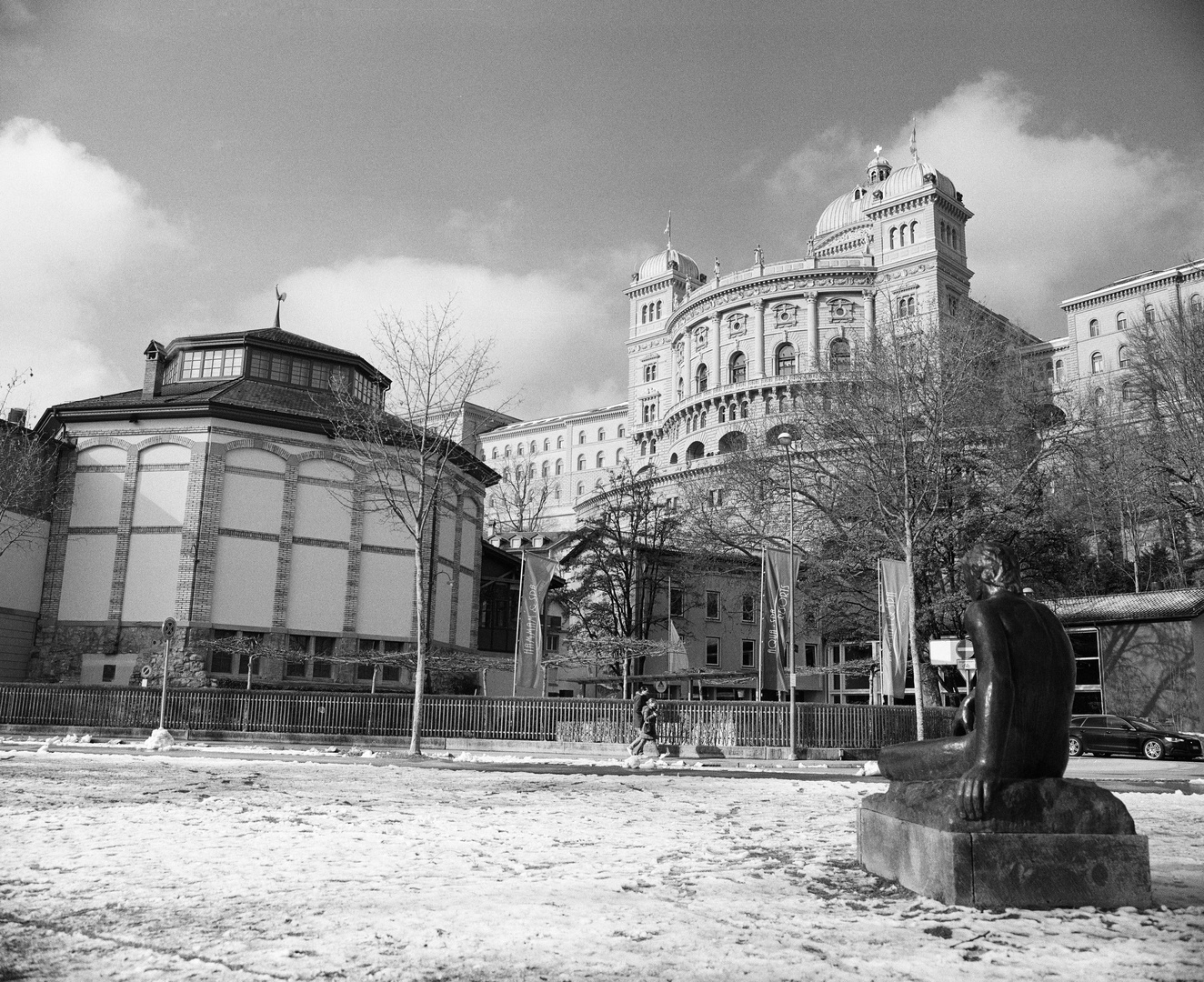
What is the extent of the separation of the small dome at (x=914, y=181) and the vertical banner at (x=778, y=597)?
254ft

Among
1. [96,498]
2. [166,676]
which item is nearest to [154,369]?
[96,498]

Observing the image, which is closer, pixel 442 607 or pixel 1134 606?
pixel 1134 606

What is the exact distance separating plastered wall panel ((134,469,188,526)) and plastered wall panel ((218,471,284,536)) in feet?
5.05

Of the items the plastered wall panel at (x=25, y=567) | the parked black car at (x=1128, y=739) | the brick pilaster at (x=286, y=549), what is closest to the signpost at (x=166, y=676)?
the brick pilaster at (x=286, y=549)

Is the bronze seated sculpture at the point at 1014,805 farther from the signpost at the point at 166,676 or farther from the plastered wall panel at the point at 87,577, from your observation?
the plastered wall panel at the point at 87,577

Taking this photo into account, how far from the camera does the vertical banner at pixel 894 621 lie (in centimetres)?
2672

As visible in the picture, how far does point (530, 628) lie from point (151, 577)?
1840 centimetres

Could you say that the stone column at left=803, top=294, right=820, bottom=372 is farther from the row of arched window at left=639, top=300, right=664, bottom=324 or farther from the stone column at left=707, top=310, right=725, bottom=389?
the row of arched window at left=639, top=300, right=664, bottom=324

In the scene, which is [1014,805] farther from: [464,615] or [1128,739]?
[464,615]

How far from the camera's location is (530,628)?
25.2m

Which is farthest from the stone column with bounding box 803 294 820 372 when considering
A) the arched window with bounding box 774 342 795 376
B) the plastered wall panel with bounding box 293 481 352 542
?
the plastered wall panel with bounding box 293 481 352 542

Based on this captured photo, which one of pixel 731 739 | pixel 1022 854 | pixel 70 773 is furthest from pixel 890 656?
pixel 1022 854

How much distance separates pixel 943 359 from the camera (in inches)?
1339

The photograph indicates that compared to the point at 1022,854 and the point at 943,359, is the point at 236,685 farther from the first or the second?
the point at 1022,854
